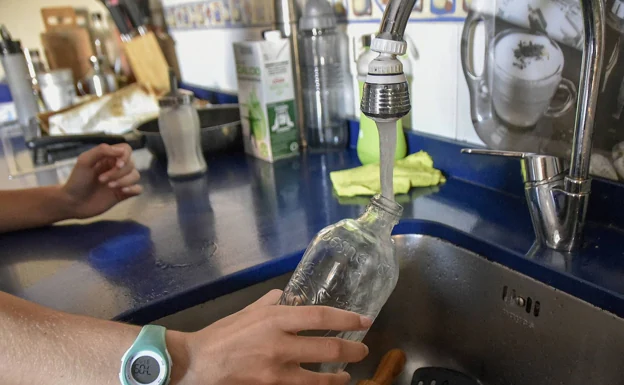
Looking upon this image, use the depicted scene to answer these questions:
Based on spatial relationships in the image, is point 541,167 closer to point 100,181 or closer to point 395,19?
point 395,19

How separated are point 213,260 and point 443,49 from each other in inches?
20.8

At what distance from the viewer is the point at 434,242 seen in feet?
2.51

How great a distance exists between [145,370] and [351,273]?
0.27 metres

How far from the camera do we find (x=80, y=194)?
2.88ft

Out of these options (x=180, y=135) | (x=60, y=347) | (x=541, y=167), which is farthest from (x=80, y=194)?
(x=541, y=167)

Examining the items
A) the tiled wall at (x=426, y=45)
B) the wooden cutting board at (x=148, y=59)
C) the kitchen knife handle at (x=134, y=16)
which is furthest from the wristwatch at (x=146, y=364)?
the kitchen knife handle at (x=134, y=16)

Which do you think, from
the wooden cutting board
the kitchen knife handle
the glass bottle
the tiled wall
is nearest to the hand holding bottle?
the glass bottle

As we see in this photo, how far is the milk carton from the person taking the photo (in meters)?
1.05

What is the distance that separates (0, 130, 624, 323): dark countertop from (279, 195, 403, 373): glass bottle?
58mm

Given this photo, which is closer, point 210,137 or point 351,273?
point 351,273

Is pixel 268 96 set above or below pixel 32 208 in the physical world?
above

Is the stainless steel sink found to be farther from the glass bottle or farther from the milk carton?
the milk carton

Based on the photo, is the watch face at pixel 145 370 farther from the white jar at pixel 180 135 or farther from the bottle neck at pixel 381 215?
the white jar at pixel 180 135

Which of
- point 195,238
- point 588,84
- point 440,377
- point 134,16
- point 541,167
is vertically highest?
point 134,16
